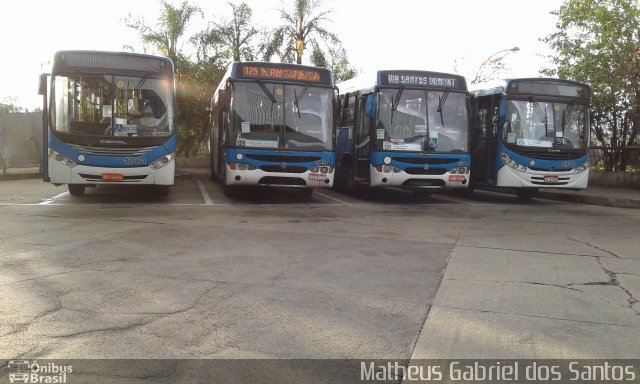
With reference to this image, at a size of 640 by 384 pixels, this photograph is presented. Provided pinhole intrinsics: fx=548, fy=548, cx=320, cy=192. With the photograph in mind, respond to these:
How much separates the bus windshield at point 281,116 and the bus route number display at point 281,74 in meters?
0.18

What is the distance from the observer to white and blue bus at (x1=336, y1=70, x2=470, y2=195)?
13.3 metres

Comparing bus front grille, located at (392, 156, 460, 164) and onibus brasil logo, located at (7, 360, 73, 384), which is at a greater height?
bus front grille, located at (392, 156, 460, 164)

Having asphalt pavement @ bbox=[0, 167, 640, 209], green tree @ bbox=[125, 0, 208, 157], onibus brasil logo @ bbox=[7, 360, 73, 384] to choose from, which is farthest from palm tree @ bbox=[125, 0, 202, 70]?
onibus brasil logo @ bbox=[7, 360, 73, 384]

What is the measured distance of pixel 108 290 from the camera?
5039 mm

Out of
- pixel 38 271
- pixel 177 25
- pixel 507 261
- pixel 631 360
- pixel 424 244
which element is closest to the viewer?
pixel 631 360

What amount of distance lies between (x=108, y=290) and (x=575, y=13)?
18.9m

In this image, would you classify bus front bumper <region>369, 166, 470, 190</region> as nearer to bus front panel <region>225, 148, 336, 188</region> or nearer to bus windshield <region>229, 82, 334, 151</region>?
bus front panel <region>225, 148, 336, 188</region>

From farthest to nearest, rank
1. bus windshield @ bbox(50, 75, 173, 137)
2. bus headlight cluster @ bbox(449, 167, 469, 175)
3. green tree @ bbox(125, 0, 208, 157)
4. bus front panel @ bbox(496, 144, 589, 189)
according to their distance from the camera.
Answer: green tree @ bbox(125, 0, 208, 157)
bus front panel @ bbox(496, 144, 589, 189)
bus headlight cluster @ bbox(449, 167, 469, 175)
bus windshield @ bbox(50, 75, 173, 137)

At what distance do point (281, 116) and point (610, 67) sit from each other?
11827 mm

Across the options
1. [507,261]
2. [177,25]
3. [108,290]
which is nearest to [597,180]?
[507,261]

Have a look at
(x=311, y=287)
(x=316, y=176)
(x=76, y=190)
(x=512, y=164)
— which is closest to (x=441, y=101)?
(x=512, y=164)

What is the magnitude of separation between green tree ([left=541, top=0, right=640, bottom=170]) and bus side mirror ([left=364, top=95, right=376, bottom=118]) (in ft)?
29.2

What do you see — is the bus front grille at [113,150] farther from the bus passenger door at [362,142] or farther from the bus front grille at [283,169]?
the bus passenger door at [362,142]

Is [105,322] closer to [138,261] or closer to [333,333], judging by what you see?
[333,333]
